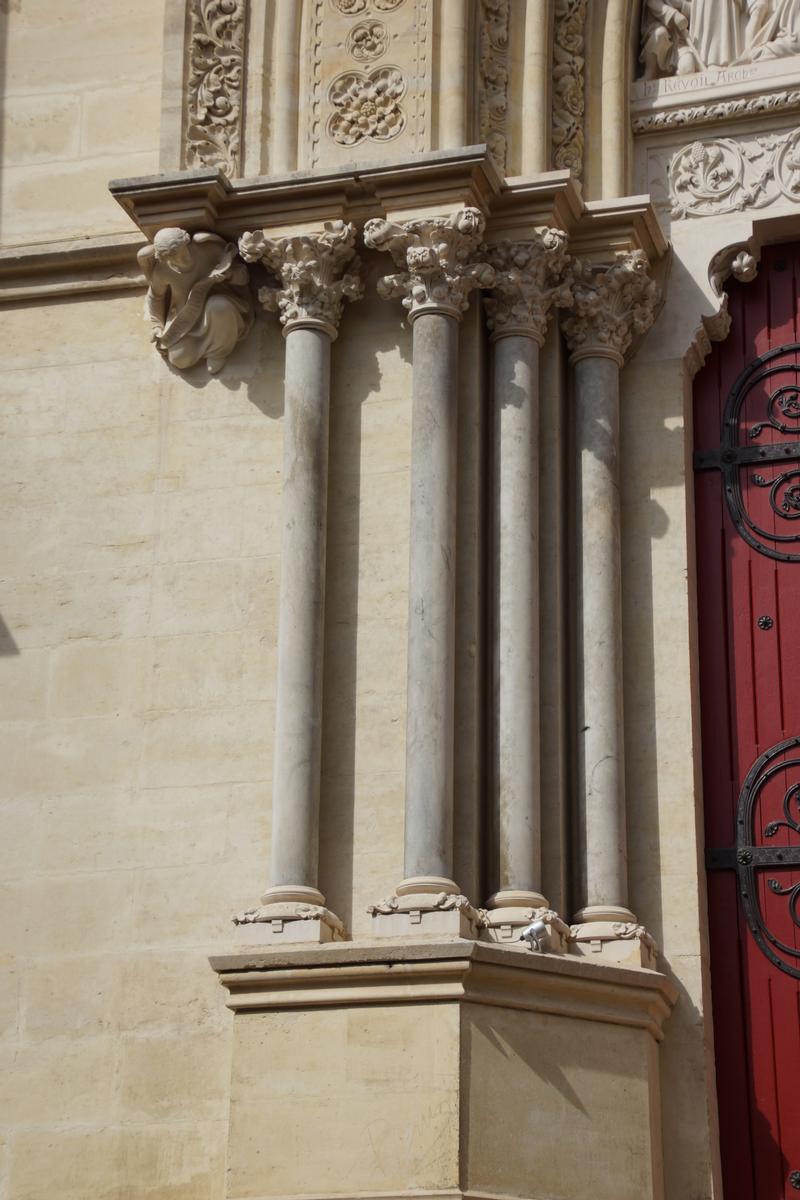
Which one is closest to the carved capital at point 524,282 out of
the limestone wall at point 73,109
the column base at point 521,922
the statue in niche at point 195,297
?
the statue in niche at point 195,297

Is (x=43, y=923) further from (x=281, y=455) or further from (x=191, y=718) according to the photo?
(x=281, y=455)

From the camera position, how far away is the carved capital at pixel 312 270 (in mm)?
8336

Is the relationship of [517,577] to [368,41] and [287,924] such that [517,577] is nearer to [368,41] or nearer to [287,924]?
[287,924]

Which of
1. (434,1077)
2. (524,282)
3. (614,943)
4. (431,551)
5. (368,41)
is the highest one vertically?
(368,41)

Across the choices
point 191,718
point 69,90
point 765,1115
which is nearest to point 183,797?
point 191,718

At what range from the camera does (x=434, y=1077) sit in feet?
23.3

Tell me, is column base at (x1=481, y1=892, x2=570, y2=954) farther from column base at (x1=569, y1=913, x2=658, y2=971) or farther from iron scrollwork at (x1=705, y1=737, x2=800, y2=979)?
iron scrollwork at (x1=705, y1=737, x2=800, y2=979)

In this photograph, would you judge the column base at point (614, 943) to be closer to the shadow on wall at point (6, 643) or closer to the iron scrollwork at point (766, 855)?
the iron scrollwork at point (766, 855)

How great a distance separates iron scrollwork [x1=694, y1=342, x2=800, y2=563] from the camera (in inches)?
336

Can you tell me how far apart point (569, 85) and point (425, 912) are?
135 inches

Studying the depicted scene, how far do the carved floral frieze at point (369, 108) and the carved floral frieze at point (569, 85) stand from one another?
2.11 feet

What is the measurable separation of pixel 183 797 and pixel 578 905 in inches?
57.9

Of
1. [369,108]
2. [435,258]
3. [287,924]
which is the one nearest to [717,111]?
[369,108]

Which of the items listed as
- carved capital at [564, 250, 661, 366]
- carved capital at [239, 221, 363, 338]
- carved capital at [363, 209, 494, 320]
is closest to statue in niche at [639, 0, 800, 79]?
carved capital at [564, 250, 661, 366]
